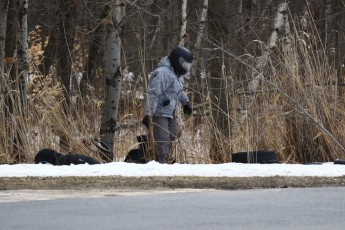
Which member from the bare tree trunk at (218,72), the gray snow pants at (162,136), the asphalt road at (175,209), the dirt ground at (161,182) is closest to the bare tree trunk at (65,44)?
the bare tree trunk at (218,72)

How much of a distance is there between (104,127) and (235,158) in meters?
3.43

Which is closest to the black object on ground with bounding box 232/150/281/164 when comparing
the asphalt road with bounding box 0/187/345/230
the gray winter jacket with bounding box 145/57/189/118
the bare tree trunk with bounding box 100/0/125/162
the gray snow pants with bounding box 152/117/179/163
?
the gray snow pants with bounding box 152/117/179/163

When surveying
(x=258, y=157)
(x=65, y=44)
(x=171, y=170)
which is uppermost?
(x=65, y=44)

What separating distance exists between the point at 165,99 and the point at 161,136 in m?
0.52

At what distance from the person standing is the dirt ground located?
152 inches

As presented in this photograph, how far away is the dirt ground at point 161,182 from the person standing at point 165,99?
3.85 metres

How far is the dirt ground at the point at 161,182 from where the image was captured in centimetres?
996

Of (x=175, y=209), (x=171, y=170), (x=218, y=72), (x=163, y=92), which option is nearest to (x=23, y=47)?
(x=163, y=92)


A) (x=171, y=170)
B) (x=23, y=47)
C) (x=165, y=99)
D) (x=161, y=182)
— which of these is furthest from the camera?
(x=23, y=47)

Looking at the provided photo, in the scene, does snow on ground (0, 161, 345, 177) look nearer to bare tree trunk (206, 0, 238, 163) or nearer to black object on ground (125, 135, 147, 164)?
black object on ground (125, 135, 147, 164)

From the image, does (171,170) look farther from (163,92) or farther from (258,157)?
(163,92)

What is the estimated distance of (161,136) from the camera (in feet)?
48.1

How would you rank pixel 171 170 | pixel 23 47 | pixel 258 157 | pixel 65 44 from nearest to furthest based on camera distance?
pixel 171 170
pixel 258 157
pixel 23 47
pixel 65 44

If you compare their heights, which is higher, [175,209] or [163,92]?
[163,92]
